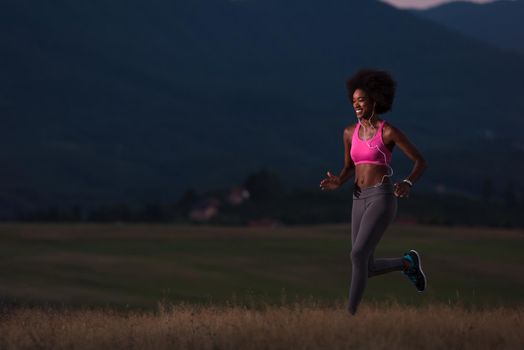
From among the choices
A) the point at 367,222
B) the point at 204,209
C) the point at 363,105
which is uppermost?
the point at 363,105

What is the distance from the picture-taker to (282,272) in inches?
1121

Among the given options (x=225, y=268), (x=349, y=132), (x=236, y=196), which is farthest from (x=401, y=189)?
(x=236, y=196)

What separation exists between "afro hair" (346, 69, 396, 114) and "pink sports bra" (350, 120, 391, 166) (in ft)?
1.17

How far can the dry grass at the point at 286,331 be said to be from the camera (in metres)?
10.7

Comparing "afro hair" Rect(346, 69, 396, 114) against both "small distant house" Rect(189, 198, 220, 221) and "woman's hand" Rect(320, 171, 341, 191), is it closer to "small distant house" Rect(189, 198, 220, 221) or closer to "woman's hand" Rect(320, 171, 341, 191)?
"woman's hand" Rect(320, 171, 341, 191)

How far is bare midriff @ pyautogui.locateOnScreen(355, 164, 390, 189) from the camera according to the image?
1197cm

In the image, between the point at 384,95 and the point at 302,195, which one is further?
the point at 302,195

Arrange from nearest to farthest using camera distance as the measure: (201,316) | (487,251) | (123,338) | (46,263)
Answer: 1. (123,338)
2. (201,316)
3. (46,263)
4. (487,251)

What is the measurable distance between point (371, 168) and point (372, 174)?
0.22 ft

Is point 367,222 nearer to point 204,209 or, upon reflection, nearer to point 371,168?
point 371,168

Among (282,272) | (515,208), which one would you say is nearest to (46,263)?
(282,272)

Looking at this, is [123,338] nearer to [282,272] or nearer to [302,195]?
[282,272]

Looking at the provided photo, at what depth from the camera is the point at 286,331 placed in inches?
438

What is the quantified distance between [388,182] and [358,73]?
1303 millimetres
